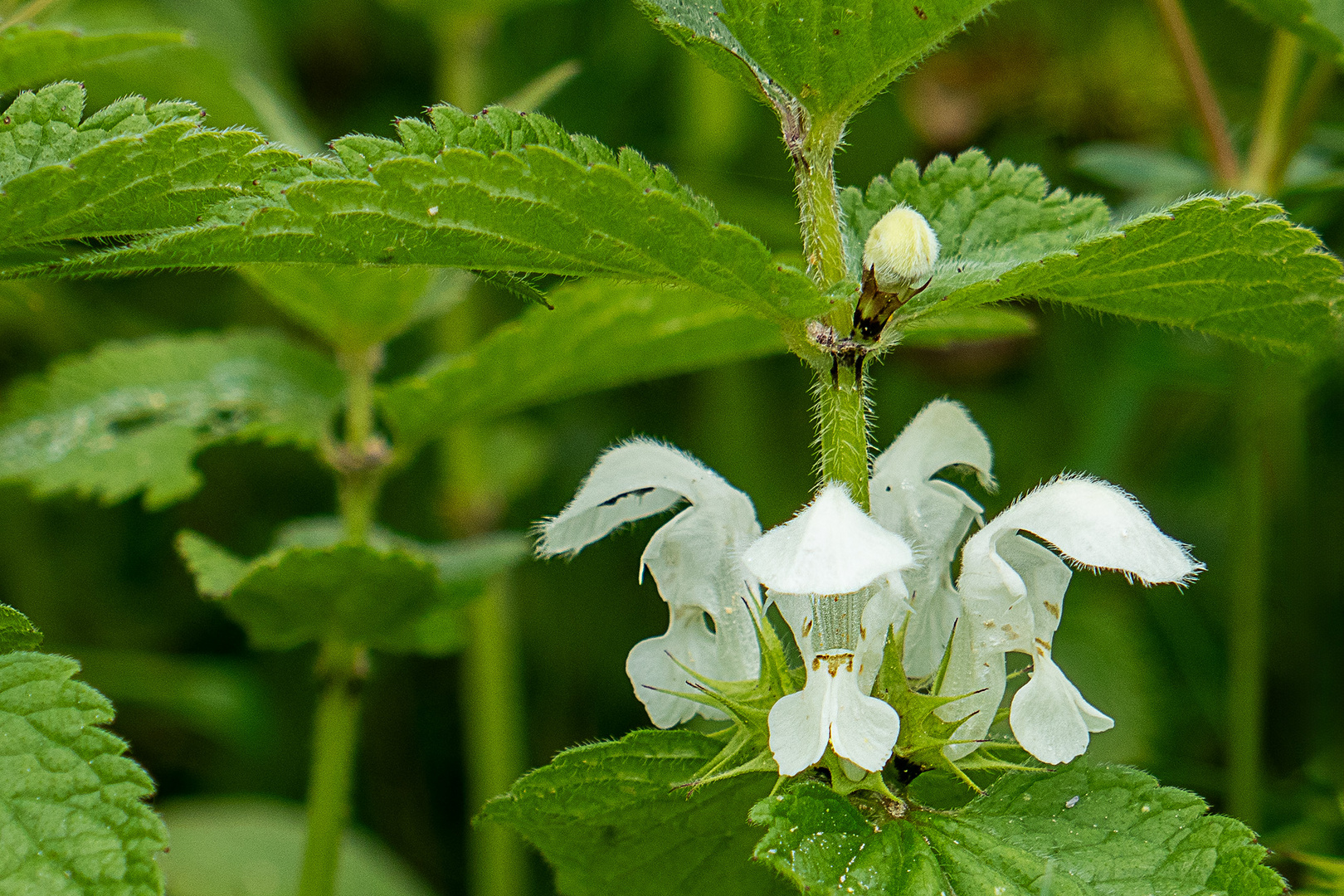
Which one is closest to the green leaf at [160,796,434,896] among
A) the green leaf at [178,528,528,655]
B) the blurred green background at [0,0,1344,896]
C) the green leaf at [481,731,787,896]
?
the blurred green background at [0,0,1344,896]

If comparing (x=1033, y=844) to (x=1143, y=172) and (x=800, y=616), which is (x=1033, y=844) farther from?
(x=1143, y=172)

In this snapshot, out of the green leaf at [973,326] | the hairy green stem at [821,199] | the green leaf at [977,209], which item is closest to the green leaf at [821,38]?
the hairy green stem at [821,199]

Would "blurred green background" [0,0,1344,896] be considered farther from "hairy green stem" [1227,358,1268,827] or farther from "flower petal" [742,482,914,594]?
"flower petal" [742,482,914,594]

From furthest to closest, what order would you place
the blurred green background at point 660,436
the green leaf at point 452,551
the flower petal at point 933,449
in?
the blurred green background at point 660,436, the green leaf at point 452,551, the flower petal at point 933,449

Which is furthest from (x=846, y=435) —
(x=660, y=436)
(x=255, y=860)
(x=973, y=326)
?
(x=660, y=436)

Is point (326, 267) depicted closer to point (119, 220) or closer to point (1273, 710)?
point (119, 220)

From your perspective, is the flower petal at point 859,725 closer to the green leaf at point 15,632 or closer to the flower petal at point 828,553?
the flower petal at point 828,553
